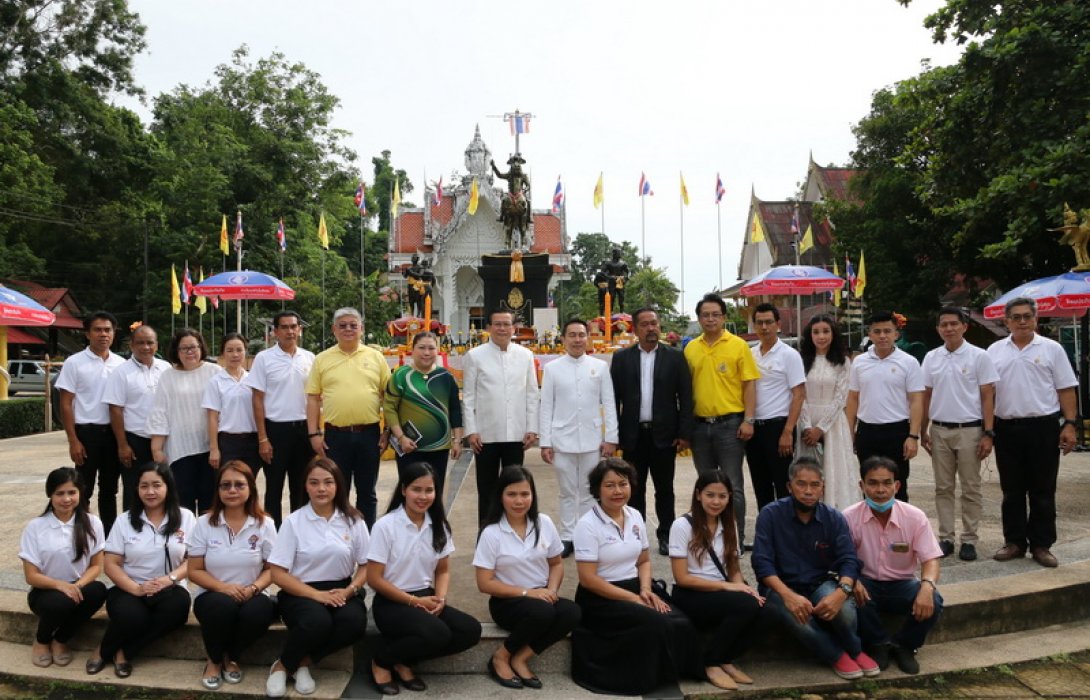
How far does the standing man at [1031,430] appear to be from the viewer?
15.9ft

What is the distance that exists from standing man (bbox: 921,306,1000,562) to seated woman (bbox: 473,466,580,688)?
280cm

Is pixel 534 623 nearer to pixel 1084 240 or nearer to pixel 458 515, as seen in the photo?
pixel 458 515

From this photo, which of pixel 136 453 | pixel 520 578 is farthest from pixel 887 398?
pixel 136 453

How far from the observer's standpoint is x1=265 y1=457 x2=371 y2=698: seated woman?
357 centimetres

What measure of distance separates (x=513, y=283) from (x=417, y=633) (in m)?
18.1

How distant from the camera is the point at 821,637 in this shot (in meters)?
3.68

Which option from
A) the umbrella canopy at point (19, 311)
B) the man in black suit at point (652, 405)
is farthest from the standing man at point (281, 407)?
the umbrella canopy at point (19, 311)

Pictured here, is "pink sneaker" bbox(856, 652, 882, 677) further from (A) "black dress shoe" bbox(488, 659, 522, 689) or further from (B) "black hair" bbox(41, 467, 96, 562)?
(B) "black hair" bbox(41, 467, 96, 562)

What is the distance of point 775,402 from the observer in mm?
5039

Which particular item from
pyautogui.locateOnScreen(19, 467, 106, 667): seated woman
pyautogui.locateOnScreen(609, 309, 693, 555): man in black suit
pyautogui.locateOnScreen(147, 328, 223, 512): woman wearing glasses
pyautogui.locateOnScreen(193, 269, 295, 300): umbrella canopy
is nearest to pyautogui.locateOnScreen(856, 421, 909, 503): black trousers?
pyautogui.locateOnScreen(609, 309, 693, 555): man in black suit

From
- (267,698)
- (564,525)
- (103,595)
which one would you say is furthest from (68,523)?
(564,525)

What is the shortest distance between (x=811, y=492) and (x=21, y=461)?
10.5m

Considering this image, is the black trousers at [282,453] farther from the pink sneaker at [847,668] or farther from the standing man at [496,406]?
the pink sneaker at [847,668]

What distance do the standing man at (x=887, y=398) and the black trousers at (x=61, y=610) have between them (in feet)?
14.5
